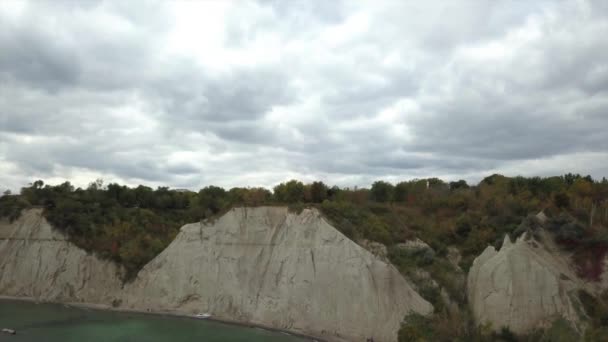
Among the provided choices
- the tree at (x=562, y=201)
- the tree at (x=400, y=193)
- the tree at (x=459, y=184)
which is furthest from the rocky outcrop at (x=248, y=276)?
the tree at (x=459, y=184)

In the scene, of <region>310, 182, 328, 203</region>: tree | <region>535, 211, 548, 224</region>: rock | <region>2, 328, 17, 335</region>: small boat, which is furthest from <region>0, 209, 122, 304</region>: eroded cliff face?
<region>535, 211, 548, 224</region>: rock

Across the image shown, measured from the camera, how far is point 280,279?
2920 centimetres

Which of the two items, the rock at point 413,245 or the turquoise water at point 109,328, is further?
the rock at point 413,245

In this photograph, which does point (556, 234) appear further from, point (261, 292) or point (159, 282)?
point (159, 282)

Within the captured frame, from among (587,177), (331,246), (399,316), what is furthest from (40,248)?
(587,177)

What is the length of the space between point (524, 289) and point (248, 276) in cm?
1744

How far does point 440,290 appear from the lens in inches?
990

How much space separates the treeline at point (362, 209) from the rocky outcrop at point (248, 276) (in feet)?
4.98

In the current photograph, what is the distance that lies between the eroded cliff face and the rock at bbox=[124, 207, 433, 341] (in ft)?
10.5

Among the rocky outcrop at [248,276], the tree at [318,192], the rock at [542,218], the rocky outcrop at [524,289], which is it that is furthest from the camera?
the tree at [318,192]

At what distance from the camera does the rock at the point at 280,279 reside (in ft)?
81.9

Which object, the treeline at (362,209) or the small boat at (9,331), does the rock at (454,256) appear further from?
the small boat at (9,331)

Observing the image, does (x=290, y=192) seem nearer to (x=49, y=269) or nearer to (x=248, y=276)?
(x=248, y=276)

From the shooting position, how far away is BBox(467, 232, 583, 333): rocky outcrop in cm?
2000
